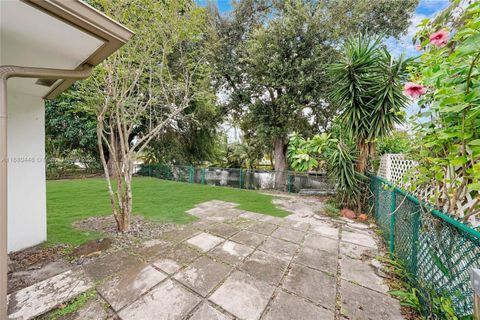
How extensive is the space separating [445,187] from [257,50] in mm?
7544

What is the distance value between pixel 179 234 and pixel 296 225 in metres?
2.40

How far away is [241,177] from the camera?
9.59 m

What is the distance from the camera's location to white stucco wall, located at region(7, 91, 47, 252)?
2.73 m

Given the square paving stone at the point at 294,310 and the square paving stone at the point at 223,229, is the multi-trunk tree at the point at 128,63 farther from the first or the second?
the square paving stone at the point at 294,310

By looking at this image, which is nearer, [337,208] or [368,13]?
[337,208]

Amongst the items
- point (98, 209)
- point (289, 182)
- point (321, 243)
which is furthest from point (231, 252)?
point (289, 182)

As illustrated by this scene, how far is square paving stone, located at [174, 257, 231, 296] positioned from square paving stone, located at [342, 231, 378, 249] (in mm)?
2327

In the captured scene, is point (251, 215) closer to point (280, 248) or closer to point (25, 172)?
point (280, 248)

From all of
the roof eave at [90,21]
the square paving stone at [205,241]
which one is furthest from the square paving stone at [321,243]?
the roof eave at [90,21]

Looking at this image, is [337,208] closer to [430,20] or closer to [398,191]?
[398,191]

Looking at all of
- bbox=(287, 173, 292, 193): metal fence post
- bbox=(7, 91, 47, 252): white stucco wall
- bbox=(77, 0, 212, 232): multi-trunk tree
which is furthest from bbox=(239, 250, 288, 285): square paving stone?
bbox=(287, 173, 292, 193): metal fence post

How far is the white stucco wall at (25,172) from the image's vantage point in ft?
8.97

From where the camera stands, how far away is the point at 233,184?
392 inches

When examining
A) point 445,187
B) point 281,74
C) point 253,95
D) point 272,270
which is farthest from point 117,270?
point 253,95
